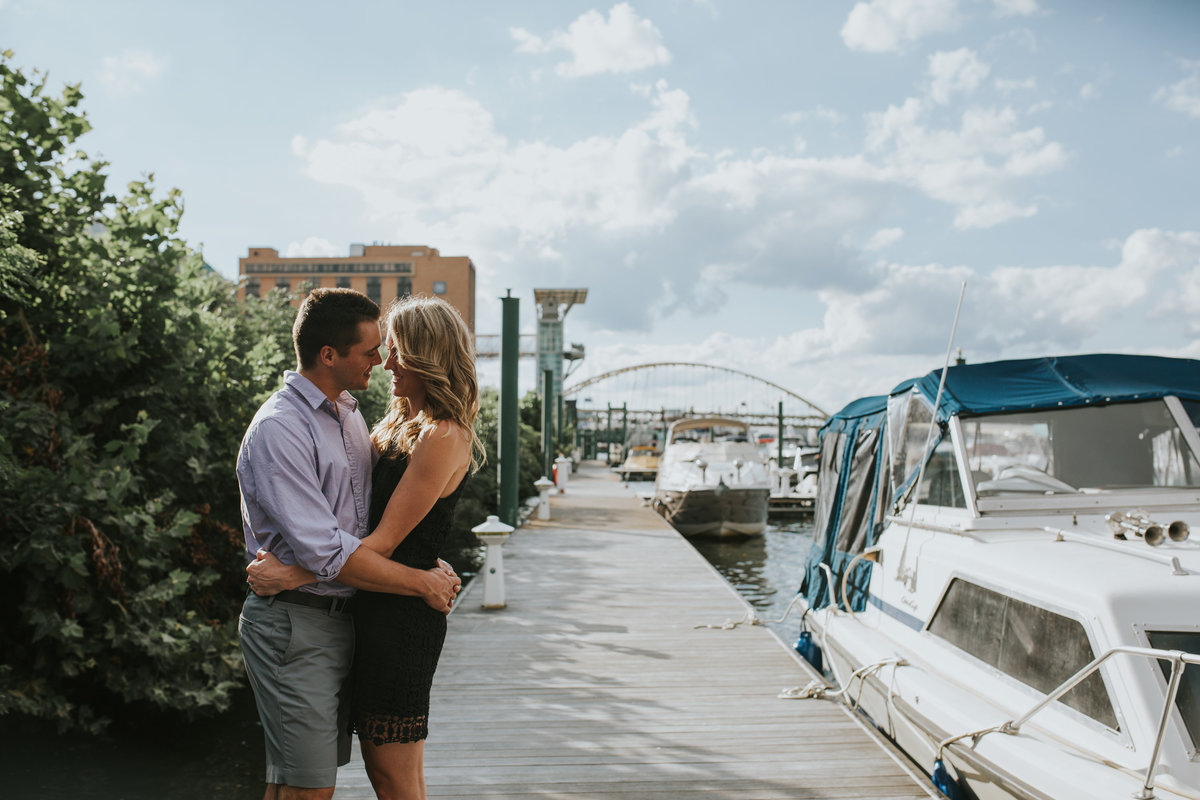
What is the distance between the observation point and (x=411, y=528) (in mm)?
2213

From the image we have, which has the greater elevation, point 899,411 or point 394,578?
point 899,411

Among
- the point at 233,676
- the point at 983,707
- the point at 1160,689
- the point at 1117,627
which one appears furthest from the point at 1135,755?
the point at 233,676

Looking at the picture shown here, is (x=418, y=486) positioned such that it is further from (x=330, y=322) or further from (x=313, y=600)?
(x=330, y=322)

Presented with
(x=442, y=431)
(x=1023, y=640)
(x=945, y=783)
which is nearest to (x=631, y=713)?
(x=945, y=783)

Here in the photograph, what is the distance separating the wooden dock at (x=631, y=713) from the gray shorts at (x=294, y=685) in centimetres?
208

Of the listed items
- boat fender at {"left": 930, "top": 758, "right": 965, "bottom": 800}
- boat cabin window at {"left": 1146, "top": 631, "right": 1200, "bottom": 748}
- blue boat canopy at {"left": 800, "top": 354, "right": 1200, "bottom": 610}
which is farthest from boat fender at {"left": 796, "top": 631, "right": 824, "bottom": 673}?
boat cabin window at {"left": 1146, "top": 631, "right": 1200, "bottom": 748}

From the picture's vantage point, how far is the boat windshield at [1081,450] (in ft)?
17.1

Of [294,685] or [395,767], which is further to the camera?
[395,767]

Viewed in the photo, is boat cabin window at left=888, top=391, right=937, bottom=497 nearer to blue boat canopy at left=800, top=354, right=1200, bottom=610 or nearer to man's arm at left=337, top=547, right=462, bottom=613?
blue boat canopy at left=800, top=354, right=1200, bottom=610

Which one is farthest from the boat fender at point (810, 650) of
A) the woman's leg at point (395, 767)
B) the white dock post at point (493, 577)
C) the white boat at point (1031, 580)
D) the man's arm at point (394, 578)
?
the man's arm at point (394, 578)

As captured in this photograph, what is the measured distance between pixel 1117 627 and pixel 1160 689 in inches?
10.9

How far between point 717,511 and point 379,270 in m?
97.7

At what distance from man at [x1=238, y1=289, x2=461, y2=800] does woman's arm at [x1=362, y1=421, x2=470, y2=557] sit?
0.07 meters

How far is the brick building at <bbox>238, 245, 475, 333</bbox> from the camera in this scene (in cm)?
10706
